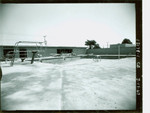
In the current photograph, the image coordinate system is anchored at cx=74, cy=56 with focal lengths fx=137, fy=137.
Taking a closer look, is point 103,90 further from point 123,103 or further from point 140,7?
point 140,7

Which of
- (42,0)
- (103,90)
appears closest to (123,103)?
(103,90)

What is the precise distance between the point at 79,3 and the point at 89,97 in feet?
6.51

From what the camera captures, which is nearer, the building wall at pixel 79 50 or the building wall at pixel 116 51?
the building wall at pixel 116 51

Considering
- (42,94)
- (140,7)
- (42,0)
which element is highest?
(42,0)

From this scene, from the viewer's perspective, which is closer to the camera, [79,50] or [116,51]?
[116,51]

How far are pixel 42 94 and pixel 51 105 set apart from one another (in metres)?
0.49

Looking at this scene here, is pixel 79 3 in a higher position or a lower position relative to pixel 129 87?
higher

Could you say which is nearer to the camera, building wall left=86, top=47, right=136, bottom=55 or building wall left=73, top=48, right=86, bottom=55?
building wall left=86, top=47, right=136, bottom=55

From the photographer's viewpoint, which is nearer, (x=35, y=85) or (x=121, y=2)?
(x=121, y=2)

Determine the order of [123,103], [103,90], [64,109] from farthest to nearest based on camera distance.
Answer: [103,90], [123,103], [64,109]

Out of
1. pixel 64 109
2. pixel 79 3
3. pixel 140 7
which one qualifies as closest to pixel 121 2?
pixel 140 7

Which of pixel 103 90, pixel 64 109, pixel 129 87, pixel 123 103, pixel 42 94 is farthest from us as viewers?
pixel 129 87

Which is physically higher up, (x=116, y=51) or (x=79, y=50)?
(x=79, y=50)

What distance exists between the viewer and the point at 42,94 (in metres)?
2.98
